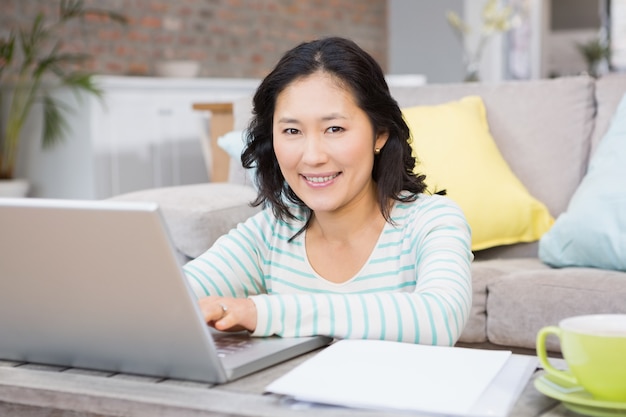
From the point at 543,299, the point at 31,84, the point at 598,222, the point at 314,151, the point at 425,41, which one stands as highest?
the point at 425,41

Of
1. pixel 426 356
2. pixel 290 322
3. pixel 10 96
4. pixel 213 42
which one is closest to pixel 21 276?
pixel 290 322

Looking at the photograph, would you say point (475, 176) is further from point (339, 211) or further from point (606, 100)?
point (339, 211)

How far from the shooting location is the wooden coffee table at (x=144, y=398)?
88 cm

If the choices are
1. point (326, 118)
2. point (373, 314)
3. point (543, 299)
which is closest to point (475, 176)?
point (543, 299)

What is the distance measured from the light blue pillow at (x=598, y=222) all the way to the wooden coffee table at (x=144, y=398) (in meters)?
1.30

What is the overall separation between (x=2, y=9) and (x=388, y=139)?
409cm

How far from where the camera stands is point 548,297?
6.92ft

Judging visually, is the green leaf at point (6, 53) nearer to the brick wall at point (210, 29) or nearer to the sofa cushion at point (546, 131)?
the brick wall at point (210, 29)

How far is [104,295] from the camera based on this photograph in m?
0.96

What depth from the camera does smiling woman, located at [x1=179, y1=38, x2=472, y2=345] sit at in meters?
1.30

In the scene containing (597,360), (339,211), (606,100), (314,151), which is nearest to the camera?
(597,360)

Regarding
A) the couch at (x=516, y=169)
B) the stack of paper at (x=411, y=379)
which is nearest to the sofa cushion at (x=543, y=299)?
the couch at (x=516, y=169)

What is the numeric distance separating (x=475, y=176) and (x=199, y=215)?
2.47 ft

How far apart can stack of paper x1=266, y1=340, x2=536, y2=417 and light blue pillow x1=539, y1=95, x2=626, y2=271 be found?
1.27 meters
